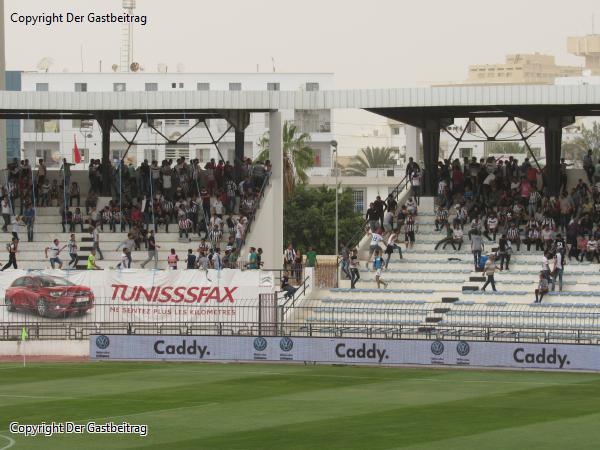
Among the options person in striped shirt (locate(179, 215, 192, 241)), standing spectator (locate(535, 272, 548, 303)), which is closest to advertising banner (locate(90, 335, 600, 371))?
standing spectator (locate(535, 272, 548, 303))

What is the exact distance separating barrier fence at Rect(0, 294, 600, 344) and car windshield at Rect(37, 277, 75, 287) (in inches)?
41.2

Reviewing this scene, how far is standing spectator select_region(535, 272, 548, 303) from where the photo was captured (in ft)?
131

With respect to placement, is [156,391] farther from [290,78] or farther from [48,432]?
[290,78]

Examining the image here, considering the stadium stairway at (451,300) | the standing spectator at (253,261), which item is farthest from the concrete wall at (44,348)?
the standing spectator at (253,261)

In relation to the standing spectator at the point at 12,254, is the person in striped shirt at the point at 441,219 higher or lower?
higher

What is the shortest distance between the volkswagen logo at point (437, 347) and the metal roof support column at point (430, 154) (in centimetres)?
1748

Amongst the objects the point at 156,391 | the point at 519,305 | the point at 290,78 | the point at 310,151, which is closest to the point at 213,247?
the point at 519,305

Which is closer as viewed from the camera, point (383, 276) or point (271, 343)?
point (271, 343)

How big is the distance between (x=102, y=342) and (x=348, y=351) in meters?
7.13

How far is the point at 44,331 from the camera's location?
38.6m

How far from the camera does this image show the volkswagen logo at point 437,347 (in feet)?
111

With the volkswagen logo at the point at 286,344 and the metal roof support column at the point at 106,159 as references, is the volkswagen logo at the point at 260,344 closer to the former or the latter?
the volkswagen logo at the point at 286,344

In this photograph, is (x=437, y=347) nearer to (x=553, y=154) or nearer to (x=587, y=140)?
(x=553, y=154)

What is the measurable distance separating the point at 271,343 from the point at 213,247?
10.5 meters
